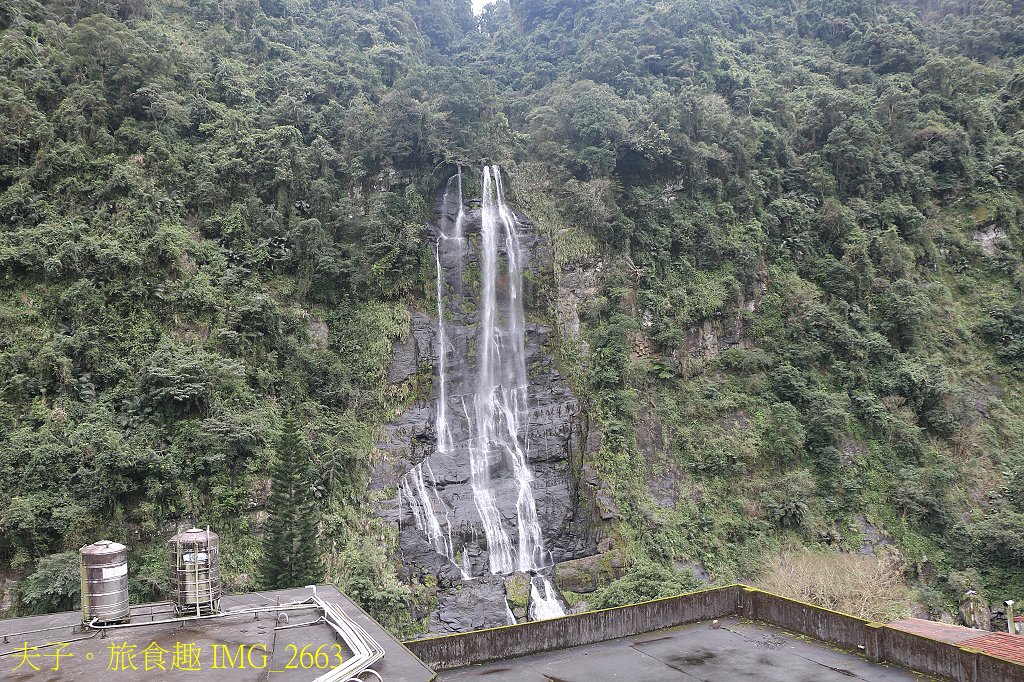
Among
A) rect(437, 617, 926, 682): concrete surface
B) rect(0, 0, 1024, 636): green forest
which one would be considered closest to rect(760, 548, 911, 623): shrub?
rect(0, 0, 1024, 636): green forest

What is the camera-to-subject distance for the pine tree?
44.9 feet

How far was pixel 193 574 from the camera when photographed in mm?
6906

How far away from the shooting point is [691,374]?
21.3m

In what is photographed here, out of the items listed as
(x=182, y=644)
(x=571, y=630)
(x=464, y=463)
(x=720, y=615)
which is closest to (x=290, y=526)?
(x=464, y=463)

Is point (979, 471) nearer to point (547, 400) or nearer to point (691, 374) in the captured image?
point (691, 374)

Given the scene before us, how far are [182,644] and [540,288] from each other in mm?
16937

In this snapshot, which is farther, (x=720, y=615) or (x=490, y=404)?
(x=490, y=404)

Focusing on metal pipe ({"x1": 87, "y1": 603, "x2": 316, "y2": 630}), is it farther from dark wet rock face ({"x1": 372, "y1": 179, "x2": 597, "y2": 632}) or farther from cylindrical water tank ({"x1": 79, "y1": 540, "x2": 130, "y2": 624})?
dark wet rock face ({"x1": 372, "y1": 179, "x2": 597, "y2": 632})

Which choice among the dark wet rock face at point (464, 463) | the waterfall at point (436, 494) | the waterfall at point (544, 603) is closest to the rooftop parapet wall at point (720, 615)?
the waterfall at point (544, 603)

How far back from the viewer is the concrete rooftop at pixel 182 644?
5.20 m

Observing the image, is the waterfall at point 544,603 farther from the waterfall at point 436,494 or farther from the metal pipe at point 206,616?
the metal pipe at point 206,616

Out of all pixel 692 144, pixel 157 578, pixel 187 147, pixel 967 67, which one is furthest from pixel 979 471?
pixel 187 147

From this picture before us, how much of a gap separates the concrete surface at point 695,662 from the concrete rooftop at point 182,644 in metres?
2.04

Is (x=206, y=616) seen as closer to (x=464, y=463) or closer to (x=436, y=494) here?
(x=436, y=494)
